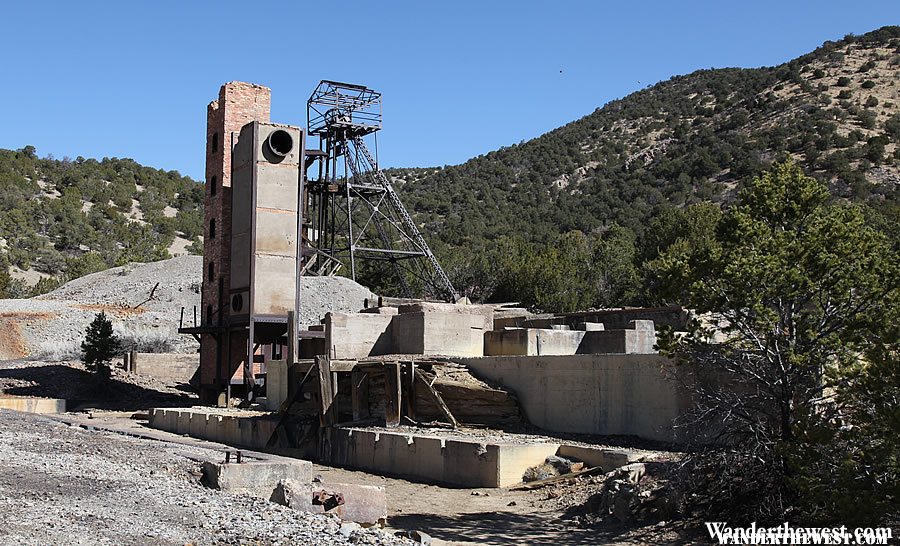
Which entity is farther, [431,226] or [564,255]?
[431,226]

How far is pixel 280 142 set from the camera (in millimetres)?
35062

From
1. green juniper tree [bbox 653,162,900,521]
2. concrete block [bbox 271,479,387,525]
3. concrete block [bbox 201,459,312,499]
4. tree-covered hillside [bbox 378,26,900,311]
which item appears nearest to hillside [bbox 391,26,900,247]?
tree-covered hillside [bbox 378,26,900,311]

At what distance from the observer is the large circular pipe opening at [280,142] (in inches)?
1369

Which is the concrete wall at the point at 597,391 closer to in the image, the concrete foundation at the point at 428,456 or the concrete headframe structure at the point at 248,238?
the concrete foundation at the point at 428,456

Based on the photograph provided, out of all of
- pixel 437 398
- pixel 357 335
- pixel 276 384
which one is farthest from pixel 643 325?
pixel 276 384

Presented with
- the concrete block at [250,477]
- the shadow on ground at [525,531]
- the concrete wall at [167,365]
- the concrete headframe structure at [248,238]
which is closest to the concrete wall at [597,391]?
the shadow on ground at [525,531]

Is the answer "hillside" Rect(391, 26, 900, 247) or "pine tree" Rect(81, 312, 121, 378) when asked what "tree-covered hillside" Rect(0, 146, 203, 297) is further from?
"pine tree" Rect(81, 312, 121, 378)

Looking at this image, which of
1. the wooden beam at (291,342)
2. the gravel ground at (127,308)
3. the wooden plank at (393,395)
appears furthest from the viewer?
the gravel ground at (127,308)

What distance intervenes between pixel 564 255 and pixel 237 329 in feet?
87.9

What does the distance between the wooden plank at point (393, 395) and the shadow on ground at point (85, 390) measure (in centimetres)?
1401

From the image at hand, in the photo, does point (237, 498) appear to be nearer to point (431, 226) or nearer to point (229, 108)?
point (229, 108)

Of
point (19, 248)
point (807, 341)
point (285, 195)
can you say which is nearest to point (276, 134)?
point (285, 195)

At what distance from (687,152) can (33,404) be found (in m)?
63.1

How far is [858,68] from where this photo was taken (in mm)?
81812
